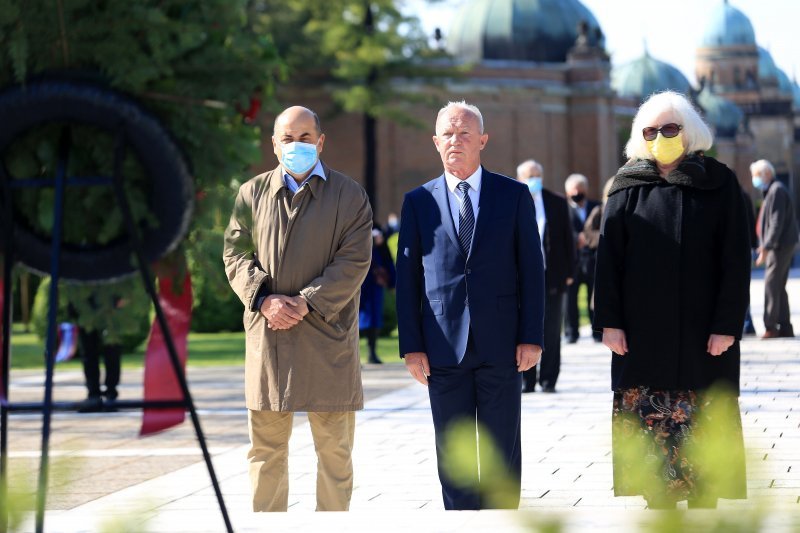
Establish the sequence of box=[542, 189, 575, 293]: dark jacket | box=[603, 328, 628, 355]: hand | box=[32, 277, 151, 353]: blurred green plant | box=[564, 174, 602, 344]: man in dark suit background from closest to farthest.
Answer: box=[32, 277, 151, 353]: blurred green plant → box=[603, 328, 628, 355]: hand → box=[542, 189, 575, 293]: dark jacket → box=[564, 174, 602, 344]: man in dark suit background

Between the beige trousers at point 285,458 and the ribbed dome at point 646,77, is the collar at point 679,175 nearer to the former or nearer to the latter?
the beige trousers at point 285,458

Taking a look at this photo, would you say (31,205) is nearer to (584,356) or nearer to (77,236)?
(77,236)

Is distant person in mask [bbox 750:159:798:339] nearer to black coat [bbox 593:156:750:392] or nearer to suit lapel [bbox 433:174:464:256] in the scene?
black coat [bbox 593:156:750:392]

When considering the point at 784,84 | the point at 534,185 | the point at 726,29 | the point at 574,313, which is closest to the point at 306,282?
the point at 534,185

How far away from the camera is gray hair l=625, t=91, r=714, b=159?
6359 millimetres

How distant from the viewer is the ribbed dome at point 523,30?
60.4 meters

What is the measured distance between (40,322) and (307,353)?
12109 millimetres

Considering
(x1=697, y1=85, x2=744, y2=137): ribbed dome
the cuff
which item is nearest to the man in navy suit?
the cuff

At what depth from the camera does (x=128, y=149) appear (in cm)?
444

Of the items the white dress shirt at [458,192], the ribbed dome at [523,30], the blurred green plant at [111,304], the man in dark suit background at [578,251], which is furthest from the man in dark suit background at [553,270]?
the ribbed dome at [523,30]

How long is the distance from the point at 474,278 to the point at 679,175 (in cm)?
100

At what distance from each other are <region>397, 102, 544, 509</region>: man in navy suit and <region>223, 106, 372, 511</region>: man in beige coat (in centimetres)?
28

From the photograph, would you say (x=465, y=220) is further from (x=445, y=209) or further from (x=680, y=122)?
(x=680, y=122)

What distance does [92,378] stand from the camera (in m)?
11.5
